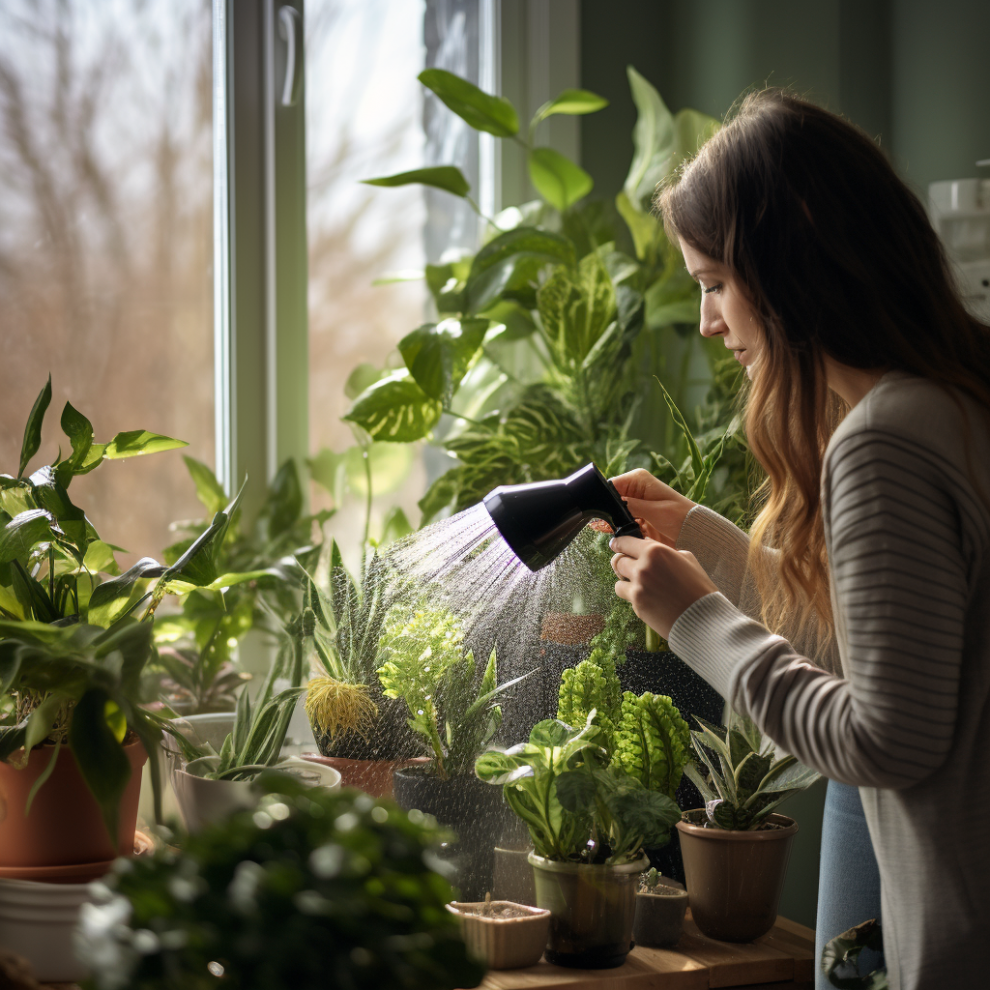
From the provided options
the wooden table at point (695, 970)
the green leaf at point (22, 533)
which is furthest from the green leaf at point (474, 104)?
the wooden table at point (695, 970)

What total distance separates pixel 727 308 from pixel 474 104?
35.8 inches

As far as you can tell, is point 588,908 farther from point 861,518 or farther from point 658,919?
point 861,518

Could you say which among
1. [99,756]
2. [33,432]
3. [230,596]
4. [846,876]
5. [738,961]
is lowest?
[738,961]

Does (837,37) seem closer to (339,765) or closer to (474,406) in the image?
(474,406)

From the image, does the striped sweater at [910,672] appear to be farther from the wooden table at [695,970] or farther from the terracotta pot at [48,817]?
the terracotta pot at [48,817]

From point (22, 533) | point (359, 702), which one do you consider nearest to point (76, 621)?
point (22, 533)

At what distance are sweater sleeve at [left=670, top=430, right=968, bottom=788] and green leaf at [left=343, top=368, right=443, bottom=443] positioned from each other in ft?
2.92

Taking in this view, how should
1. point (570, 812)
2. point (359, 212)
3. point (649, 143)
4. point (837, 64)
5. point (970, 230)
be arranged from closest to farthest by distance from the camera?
point (570, 812) → point (970, 230) → point (837, 64) → point (649, 143) → point (359, 212)

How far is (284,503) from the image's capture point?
1.76 meters

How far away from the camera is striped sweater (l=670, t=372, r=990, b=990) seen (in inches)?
27.1

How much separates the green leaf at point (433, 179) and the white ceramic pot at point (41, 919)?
1.09 m

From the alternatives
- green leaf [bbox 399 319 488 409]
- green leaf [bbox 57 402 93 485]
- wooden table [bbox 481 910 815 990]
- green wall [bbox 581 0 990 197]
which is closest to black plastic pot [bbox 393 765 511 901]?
wooden table [bbox 481 910 815 990]

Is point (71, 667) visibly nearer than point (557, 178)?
Yes

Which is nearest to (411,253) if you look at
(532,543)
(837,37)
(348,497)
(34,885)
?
(348,497)
